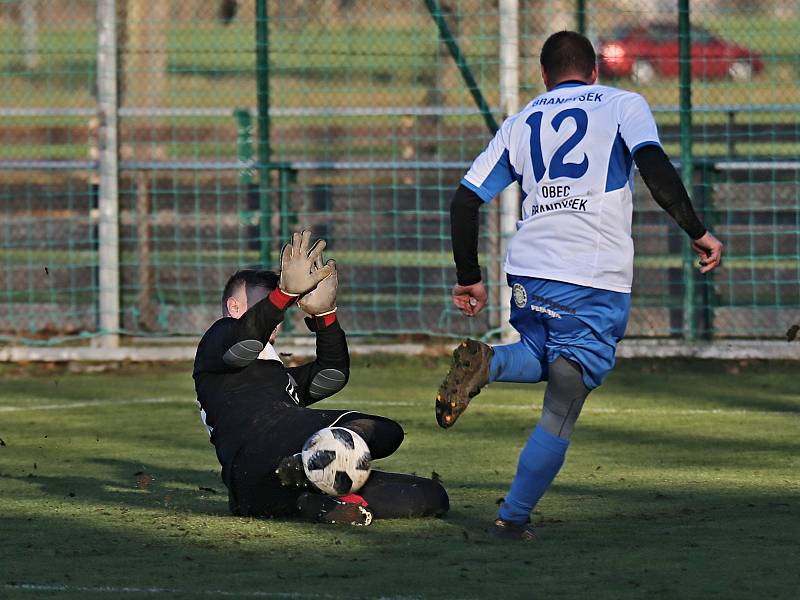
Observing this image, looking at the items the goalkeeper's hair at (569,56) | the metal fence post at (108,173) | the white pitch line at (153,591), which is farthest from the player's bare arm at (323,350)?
the metal fence post at (108,173)

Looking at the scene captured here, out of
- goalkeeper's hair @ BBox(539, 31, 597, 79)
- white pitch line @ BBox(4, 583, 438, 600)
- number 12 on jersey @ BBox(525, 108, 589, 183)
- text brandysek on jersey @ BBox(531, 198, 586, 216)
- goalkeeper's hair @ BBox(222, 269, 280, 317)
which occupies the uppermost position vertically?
goalkeeper's hair @ BBox(539, 31, 597, 79)

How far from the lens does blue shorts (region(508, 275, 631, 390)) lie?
5.92 meters

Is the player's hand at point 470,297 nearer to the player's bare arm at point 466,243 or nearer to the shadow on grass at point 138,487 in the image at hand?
the player's bare arm at point 466,243

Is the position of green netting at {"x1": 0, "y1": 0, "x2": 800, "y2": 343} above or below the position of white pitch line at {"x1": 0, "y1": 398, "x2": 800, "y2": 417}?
above

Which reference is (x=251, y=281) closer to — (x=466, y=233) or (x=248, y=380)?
(x=248, y=380)

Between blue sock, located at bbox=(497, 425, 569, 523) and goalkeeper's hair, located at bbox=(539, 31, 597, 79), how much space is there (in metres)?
1.30

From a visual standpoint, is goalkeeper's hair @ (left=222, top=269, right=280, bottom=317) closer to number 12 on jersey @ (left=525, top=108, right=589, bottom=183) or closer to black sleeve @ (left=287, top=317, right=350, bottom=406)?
black sleeve @ (left=287, top=317, right=350, bottom=406)

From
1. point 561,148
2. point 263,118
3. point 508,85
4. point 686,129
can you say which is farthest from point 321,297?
point 263,118

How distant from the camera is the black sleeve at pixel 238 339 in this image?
6.23 meters

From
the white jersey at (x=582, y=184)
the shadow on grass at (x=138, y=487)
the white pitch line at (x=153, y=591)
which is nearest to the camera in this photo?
the white pitch line at (x=153, y=591)

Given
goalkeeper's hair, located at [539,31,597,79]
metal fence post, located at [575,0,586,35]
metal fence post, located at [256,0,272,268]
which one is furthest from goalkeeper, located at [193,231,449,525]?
metal fence post, located at [575,0,586,35]

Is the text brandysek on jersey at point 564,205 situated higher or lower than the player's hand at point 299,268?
higher

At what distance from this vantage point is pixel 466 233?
6.21m

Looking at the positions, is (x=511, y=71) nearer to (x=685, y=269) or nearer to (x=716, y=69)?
(x=685, y=269)
